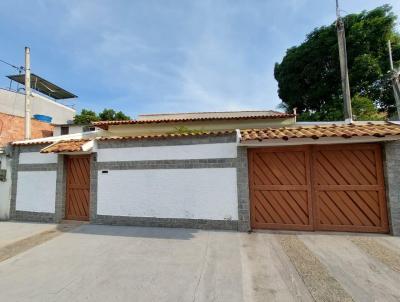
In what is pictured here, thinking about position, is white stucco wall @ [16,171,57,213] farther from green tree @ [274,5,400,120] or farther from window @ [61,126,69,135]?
green tree @ [274,5,400,120]

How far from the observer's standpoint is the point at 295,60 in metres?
20.2

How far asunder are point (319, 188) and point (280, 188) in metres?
1.03

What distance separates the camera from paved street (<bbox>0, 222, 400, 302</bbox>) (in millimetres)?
3307

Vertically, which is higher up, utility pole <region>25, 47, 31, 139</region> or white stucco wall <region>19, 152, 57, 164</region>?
utility pole <region>25, 47, 31, 139</region>

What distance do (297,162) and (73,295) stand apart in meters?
5.85

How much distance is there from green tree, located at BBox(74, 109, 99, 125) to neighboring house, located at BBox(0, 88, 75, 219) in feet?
2.49

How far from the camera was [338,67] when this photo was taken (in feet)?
59.2

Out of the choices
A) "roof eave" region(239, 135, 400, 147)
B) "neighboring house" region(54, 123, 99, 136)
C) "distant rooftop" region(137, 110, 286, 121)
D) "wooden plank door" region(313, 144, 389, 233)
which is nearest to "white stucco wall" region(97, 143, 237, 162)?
"roof eave" region(239, 135, 400, 147)

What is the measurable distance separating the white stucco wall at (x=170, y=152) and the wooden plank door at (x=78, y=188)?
936mm

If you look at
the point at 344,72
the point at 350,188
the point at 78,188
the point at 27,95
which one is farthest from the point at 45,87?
the point at 350,188

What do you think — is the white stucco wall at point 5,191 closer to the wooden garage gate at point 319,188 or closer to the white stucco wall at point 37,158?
the white stucco wall at point 37,158

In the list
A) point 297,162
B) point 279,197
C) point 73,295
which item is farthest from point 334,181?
point 73,295

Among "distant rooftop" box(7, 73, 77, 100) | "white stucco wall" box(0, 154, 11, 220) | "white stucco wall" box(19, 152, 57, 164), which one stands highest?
"distant rooftop" box(7, 73, 77, 100)

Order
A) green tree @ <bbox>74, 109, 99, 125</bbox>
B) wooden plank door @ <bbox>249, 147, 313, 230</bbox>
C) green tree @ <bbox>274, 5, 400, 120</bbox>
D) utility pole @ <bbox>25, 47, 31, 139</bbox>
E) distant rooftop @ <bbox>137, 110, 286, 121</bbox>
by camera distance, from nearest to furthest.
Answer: wooden plank door @ <bbox>249, 147, 313, 230</bbox> < utility pole @ <bbox>25, 47, 31, 139</bbox> < distant rooftop @ <bbox>137, 110, 286, 121</bbox> < green tree @ <bbox>274, 5, 400, 120</bbox> < green tree @ <bbox>74, 109, 99, 125</bbox>
